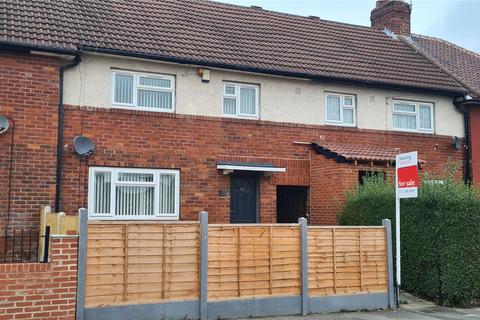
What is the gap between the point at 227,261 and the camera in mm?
9750

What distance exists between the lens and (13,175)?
12297 millimetres

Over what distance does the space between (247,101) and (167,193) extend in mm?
3365

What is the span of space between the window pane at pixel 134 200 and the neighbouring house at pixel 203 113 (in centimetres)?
3

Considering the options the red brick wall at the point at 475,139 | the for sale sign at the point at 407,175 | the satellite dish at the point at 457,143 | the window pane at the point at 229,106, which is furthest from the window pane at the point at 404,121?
the for sale sign at the point at 407,175

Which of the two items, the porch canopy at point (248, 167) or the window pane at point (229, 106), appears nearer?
the porch canopy at point (248, 167)

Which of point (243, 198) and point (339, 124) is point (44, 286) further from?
point (339, 124)

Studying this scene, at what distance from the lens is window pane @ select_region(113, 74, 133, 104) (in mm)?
13836

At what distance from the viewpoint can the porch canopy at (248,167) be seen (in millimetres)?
14508

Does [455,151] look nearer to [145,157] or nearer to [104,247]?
[145,157]

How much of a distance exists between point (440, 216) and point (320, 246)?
106 inches

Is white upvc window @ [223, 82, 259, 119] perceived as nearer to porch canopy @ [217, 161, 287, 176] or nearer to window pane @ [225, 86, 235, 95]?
window pane @ [225, 86, 235, 95]

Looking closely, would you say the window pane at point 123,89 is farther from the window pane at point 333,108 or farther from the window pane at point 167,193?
the window pane at point 333,108

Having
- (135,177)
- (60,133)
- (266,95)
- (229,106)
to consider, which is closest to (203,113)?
(229,106)

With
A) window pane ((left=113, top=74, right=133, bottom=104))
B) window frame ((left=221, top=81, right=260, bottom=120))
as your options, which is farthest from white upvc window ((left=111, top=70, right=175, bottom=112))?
window frame ((left=221, top=81, right=260, bottom=120))
